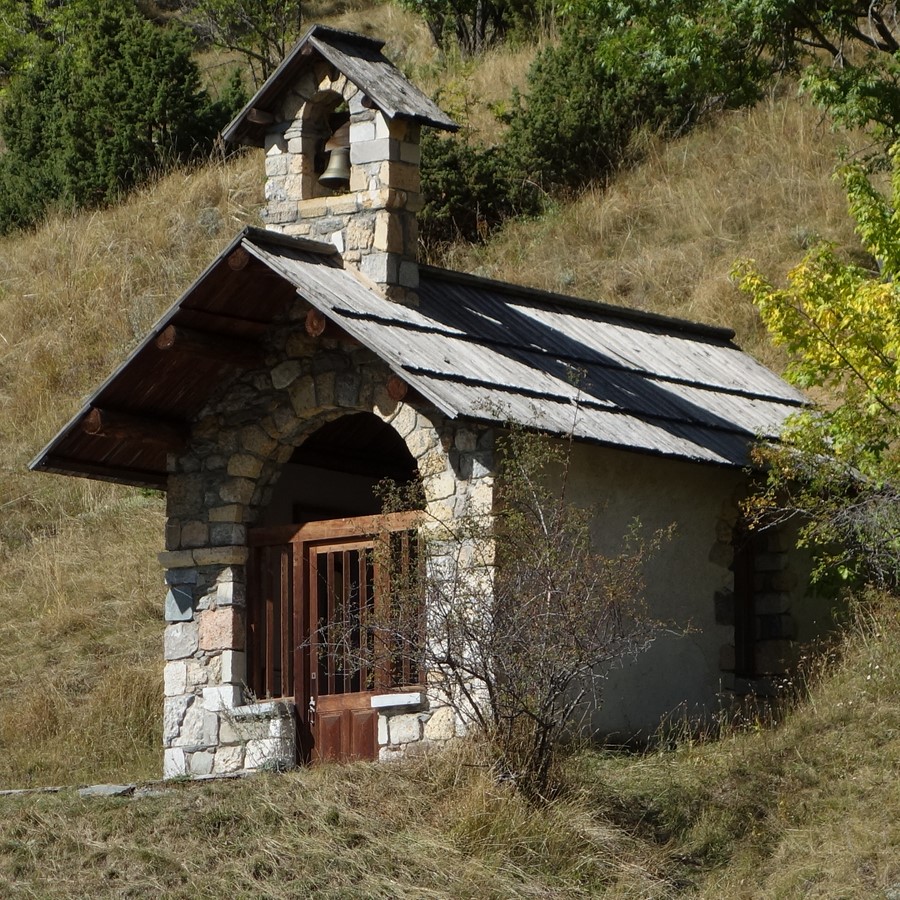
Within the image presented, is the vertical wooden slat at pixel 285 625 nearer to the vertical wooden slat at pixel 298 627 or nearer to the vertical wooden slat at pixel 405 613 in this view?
the vertical wooden slat at pixel 298 627

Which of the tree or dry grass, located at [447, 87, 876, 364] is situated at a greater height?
dry grass, located at [447, 87, 876, 364]

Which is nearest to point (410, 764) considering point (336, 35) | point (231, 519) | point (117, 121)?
point (231, 519)

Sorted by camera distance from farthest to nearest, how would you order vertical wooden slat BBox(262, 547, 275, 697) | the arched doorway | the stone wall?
1. vertical wooden slat BBox(262, 547, 275, 697)
2. the stone wall
3. the arched doorway

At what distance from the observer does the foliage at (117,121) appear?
2564 centimetres

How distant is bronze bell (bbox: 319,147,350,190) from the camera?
41.3 ft

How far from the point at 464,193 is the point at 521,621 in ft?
45.6

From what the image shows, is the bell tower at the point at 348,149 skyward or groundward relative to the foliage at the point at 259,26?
groundward

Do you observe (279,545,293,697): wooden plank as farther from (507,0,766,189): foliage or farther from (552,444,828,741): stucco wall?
(507,0,766,189): foliage

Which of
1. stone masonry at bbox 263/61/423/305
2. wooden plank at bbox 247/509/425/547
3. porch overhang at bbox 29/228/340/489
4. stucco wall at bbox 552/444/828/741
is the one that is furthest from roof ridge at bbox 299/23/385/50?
stucco wall at bbox 552/444/828/741

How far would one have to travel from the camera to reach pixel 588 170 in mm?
23500

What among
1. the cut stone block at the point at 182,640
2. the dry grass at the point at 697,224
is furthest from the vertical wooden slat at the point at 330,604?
the dry grass at the point at 697,224

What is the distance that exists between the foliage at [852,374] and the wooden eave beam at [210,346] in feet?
11.4

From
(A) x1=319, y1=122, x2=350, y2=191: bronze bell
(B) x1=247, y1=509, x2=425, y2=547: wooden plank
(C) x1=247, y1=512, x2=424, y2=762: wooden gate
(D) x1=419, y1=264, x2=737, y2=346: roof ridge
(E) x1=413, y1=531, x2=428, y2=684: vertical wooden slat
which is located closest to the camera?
(E) x1=413, y1=531, x2=428, y2=684: vertical wooden slat

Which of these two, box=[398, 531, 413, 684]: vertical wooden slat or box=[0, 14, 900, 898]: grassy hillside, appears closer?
box=[0, 14, 900, 898]: grassy hillside
